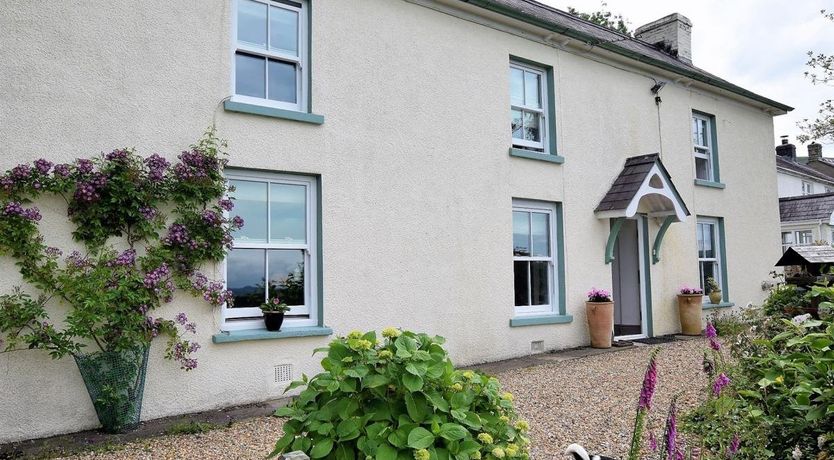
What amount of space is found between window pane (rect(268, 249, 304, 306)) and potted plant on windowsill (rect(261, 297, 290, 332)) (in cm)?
21

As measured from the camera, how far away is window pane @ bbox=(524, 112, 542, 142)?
31.5 feet

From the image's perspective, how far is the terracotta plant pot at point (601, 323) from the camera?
367 inches

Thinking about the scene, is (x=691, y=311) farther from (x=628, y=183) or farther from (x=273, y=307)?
(x=273, y=307)

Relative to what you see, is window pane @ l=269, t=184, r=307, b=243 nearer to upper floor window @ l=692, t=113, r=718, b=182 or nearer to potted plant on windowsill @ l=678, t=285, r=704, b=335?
potted plant on windowsill @ l=678, t=285, r=704, b=335

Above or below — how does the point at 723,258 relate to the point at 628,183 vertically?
below

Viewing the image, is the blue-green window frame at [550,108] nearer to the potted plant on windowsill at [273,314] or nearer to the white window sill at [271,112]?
the white window sill at [271,112]

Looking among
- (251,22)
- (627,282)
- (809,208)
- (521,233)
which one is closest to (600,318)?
(521,233)

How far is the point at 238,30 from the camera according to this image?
6.72m

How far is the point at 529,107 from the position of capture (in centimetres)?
955

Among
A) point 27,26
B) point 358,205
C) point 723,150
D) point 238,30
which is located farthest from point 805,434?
point 723,150

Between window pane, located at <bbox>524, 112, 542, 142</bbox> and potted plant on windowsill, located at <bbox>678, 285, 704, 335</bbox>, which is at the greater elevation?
window pane, located at <bbox>524, 112, 542, 142</bbox>

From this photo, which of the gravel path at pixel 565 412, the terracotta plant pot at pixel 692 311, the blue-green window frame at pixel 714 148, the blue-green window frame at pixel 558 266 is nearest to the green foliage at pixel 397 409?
the gravel path at pixel 565 412

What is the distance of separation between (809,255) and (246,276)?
706 centimetres

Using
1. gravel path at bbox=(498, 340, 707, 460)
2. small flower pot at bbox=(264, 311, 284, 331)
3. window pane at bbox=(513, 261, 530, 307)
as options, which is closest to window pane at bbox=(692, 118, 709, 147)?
gravel path at bbox=(498, 340, 707, 460)
